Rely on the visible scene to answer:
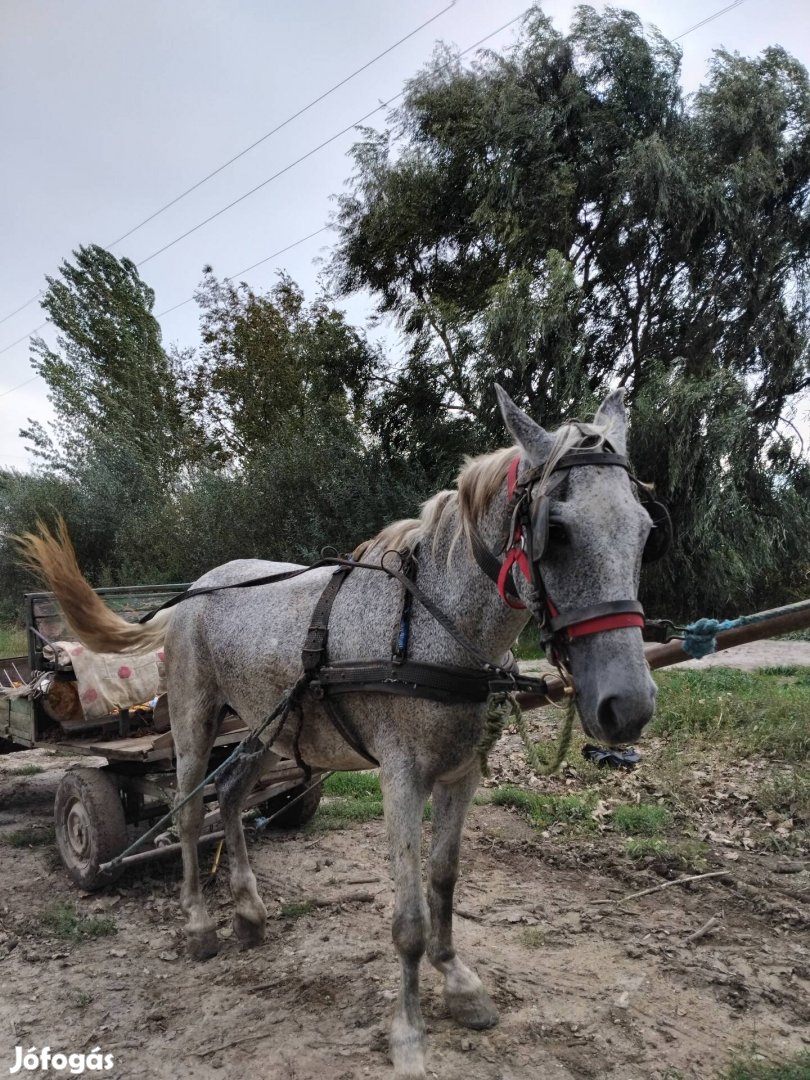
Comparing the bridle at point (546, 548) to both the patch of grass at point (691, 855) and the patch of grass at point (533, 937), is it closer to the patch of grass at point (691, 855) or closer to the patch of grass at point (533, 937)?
the patch of grass at point (533, 937)

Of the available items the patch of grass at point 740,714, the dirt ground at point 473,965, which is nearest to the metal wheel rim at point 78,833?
the dirt ground at point 473,965

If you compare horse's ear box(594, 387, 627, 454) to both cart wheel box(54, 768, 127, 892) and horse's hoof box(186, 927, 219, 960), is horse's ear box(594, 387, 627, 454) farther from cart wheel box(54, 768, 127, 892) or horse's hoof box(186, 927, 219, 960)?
cart wheel box(54, 768, 127, 892)

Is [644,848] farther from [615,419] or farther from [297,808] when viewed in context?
[615,419]

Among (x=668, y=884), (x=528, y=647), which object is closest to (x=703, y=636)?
(x=668, y=884)

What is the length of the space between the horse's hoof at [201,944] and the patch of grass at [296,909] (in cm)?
40

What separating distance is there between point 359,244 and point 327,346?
82.4 inches

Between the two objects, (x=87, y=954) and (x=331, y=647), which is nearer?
(x=331, y=647)

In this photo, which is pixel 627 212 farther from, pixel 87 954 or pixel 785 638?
pixel 87 954

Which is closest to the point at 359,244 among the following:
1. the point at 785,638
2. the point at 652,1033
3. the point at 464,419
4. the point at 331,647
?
the point at 464,419

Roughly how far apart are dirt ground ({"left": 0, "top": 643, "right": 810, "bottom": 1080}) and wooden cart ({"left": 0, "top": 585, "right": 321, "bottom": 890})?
322 mm

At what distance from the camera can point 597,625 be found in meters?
1.95

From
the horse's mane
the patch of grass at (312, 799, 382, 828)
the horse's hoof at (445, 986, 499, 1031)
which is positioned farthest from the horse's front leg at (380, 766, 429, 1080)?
the patch of grass at (312, 799, 382, 828)

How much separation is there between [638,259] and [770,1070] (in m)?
12.8

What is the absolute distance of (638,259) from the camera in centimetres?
1277
